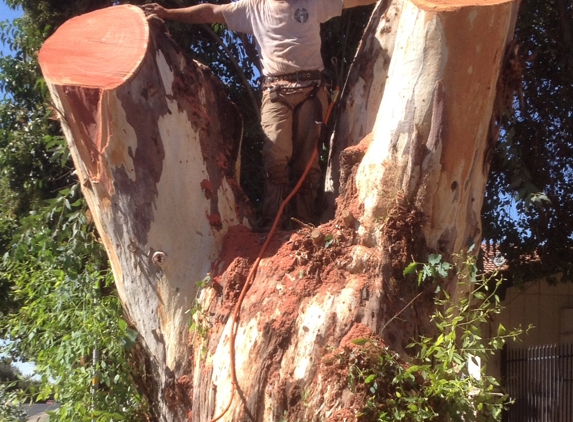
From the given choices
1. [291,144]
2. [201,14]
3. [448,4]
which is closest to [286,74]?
[291,144]

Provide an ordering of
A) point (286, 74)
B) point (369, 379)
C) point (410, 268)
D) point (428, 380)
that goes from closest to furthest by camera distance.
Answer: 1. point (369, 379)
2. point (428, 380)
3. point (410, 268)
4. point (286, 74)

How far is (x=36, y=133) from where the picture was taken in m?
7.56

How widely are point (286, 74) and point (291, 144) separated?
1.46 feet

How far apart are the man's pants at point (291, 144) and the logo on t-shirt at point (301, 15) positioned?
1.37 ft

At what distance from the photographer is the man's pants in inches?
179

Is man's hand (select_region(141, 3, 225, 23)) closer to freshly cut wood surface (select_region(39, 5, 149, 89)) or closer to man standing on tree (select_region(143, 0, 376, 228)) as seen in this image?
man standing on tree (select_region(143, 0, 376, 228))

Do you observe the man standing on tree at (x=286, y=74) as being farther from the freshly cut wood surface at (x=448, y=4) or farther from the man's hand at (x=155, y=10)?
the freshly cut wood surface at (x=448, y=4)

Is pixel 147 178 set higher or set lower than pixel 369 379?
higher

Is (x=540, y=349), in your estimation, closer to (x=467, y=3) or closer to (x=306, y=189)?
(x=306, y=189)

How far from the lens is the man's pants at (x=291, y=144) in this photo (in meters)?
4.54

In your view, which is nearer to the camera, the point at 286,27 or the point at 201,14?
the point at 286,27

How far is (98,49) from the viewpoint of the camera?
406cm

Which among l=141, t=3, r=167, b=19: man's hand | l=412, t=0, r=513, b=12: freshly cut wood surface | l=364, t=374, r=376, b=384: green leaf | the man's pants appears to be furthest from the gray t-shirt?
l=364, t=374, r=376, b=384: green leaf

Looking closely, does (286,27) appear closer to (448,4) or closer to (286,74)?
(286,74)
